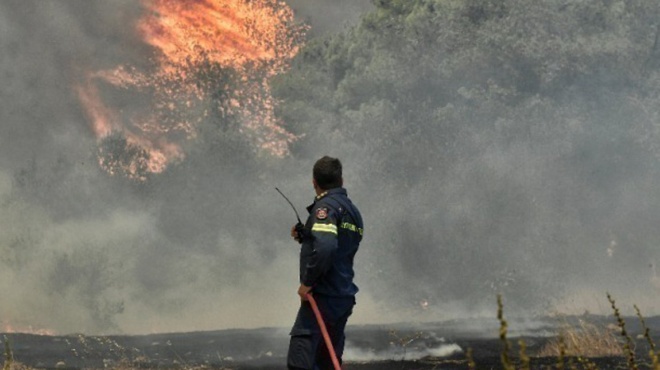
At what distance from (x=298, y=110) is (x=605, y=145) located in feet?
36.9

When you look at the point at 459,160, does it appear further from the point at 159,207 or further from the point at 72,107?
the point at 72,107

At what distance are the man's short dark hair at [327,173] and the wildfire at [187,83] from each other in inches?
1038

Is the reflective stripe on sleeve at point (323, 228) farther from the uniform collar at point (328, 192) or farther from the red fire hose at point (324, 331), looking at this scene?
the red fire hose at point (324, 331)

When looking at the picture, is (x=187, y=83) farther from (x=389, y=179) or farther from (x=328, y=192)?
(x=328, y=192)

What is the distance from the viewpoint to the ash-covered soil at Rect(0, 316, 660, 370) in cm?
1289

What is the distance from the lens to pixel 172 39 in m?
35.0

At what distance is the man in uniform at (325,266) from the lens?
6742 millimetres

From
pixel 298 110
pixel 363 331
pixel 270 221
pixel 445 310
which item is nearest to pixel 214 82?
pixel 298 110

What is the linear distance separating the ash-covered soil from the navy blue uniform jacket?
15.0 ft

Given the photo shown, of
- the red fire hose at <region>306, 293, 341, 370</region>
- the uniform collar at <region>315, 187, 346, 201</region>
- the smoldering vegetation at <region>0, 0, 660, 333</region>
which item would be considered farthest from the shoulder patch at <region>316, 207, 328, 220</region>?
the smoldering vegetation at <region>0, 0, 660, 333</region>

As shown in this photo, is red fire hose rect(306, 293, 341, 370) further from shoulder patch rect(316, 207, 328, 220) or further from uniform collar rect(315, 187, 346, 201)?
uniform collar rect(315, 187, 346, 201)

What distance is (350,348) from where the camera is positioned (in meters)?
15.5

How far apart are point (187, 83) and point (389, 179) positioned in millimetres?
10899

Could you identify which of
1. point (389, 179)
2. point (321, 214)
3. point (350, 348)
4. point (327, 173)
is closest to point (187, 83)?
point (389, 179)
